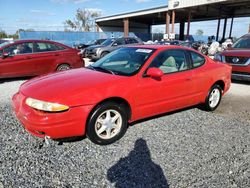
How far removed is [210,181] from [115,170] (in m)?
1.16

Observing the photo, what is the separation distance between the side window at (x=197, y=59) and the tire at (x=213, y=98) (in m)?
0.66

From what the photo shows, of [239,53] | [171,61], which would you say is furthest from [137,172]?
[239,53]

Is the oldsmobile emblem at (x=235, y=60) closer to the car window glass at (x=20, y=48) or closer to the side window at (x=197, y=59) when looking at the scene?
the side window at (x=197, y=59)

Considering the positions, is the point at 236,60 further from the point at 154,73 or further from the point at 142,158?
the point at 142,158

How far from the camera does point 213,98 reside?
5324 millimetres

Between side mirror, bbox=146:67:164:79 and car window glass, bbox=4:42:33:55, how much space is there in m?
5.73

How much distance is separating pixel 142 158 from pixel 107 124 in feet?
2.44

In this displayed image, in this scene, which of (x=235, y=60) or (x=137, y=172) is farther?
(x=235, y=60)

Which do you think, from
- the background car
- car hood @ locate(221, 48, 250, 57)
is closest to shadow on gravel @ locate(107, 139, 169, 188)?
car hood @ locate(221, 48, 250, 57)

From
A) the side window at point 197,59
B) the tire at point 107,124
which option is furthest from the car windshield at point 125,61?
the side window at point 197,59

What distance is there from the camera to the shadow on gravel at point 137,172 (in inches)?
108

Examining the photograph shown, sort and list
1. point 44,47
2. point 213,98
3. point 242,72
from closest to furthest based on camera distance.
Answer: point 213,98 < point 242,72 < point 44,47

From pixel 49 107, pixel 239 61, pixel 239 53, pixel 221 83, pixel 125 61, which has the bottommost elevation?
pixel 221 83

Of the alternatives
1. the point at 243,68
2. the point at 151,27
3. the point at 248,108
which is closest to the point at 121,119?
the point at 248,108
